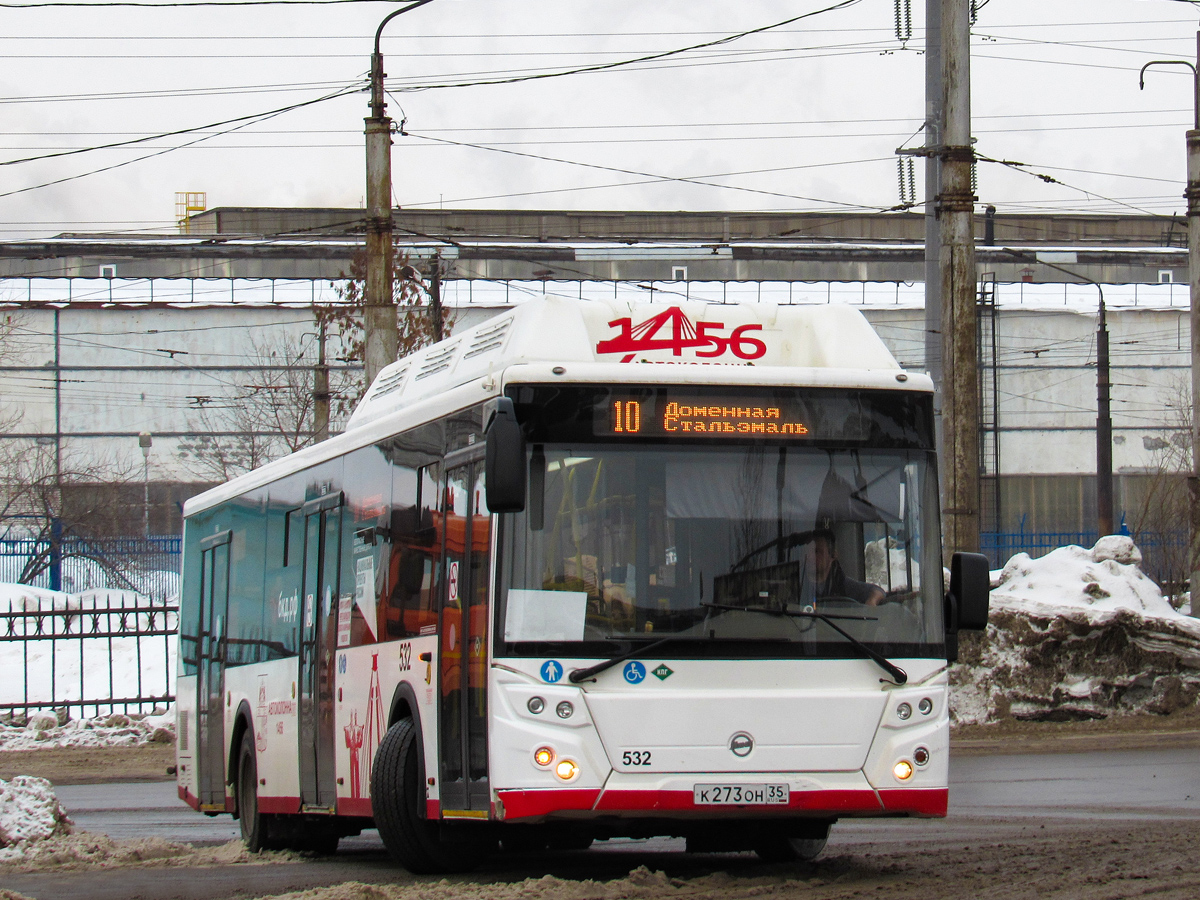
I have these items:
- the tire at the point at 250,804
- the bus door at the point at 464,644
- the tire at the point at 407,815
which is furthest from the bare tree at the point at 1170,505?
the bus door at the point at 464,644

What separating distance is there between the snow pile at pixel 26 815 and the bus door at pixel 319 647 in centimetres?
185

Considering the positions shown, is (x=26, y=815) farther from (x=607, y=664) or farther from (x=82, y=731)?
(x=82, y=731)

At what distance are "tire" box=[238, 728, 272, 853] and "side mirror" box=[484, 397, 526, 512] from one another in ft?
17.5

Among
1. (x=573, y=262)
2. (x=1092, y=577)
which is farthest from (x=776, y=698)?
(x=573, y=262)

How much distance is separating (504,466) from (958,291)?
10861mm

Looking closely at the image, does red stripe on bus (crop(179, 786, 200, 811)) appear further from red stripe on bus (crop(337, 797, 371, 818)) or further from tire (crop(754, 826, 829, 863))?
tire (crop(754, 826, 829, 863))

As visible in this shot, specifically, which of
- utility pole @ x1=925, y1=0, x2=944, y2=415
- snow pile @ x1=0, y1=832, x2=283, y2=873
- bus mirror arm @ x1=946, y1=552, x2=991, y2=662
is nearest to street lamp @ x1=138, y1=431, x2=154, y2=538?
utility pole @ x1=925, y1=0, x2=944, y2=415

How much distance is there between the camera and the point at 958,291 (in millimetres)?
16984

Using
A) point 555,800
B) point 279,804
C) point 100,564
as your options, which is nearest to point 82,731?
point 279,804

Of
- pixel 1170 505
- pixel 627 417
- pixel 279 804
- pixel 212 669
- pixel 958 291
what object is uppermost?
pixel 958 291

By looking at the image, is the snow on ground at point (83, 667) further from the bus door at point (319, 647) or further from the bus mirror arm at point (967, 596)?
the bus mirror arm at point (967, 596)

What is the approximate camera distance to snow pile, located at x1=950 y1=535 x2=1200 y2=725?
62.6 feet

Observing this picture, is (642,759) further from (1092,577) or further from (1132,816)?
(1092,577)

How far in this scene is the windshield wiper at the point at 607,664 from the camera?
7309 millimetres
